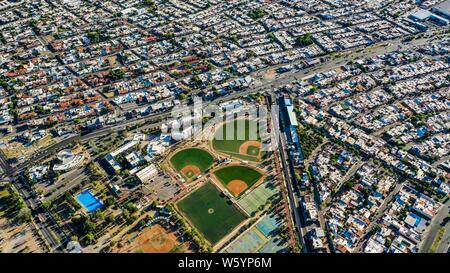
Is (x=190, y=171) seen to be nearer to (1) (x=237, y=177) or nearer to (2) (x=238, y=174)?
(1) (x=237, y=177)

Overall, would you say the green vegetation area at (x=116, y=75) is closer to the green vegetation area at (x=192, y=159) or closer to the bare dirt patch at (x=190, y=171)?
the green vegetation area at (x=192, y=159)

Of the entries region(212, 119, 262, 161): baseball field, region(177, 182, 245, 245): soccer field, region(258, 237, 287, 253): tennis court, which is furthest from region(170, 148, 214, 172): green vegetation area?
region(258, 237, 287, 253): tennis court

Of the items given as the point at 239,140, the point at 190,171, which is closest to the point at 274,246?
the point at 190,171

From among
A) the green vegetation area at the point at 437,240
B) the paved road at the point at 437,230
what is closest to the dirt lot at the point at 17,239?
the paved road at the point at 437,230

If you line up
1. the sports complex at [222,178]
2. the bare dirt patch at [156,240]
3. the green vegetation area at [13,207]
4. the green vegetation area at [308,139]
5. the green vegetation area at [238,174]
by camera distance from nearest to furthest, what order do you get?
the bare dirt patch at [156,240], the green vegetation area at [13,207], the sports complex at [222,178], the green vegetation area at [238,174], the green vegetation area at [308,139]

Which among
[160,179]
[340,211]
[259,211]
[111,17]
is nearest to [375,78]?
[340,211]
